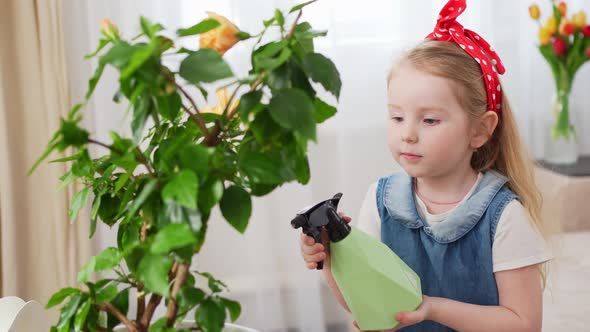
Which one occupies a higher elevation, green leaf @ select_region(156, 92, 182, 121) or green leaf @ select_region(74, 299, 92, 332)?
green leaf @ select_region(156, 92, 182, 121)

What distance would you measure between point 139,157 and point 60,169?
1.37 meters

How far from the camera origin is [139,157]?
2.22ft

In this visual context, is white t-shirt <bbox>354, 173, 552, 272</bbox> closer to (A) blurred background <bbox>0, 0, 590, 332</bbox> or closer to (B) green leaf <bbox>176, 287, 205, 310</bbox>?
(A) blurred background <bbox>0, 0, 590, 332</bbox>

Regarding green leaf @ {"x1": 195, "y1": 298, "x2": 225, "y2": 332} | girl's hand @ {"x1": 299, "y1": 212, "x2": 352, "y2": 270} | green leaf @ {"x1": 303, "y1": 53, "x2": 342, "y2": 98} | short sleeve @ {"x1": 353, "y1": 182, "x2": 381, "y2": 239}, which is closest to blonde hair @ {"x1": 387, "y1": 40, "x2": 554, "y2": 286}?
short sleeve @ {"x1": 353, "y1": 182, "x2": 381, "y2": 239}

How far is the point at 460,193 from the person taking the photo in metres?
1.27

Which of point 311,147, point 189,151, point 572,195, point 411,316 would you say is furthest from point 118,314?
point 572,195

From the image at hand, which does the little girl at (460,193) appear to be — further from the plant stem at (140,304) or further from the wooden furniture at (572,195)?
the wooden furniture at (572,195)

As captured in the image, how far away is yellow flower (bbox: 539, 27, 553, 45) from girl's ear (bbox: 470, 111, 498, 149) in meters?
→ 1.25

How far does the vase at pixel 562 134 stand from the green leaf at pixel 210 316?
2.01 meters

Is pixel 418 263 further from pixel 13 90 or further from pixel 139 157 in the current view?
pixel 13 90

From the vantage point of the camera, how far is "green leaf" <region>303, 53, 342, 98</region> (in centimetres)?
65

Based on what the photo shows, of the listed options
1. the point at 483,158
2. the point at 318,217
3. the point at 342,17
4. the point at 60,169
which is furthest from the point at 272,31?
the point at 318,217

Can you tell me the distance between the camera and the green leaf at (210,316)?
2.16 ft

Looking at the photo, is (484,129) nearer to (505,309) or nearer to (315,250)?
(505,309)
